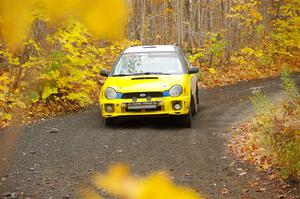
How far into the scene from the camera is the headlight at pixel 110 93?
887cm

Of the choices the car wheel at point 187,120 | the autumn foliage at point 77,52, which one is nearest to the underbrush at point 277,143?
the car wheel at point 187,120

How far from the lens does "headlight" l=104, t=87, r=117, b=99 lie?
8.87 m

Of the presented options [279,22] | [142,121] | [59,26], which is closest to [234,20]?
[279,22]

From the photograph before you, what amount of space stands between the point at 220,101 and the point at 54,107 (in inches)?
169

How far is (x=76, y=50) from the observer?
37.5ft

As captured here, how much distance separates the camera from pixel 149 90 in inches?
343

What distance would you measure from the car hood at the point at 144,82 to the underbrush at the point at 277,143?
1.50 meters

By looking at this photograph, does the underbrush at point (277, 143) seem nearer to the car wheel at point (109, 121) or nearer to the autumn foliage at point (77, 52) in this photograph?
the car wheel at point (109, 121)

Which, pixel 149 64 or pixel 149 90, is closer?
pixel 149 90

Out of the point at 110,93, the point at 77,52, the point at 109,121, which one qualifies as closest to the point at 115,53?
the point at 77,52

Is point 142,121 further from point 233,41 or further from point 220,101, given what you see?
point 233,41

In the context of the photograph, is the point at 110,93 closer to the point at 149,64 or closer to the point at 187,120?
the point at 149,64

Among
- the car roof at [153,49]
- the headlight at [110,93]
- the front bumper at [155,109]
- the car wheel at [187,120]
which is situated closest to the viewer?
the front bumper at [155,109]

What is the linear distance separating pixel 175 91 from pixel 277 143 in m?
2.69
